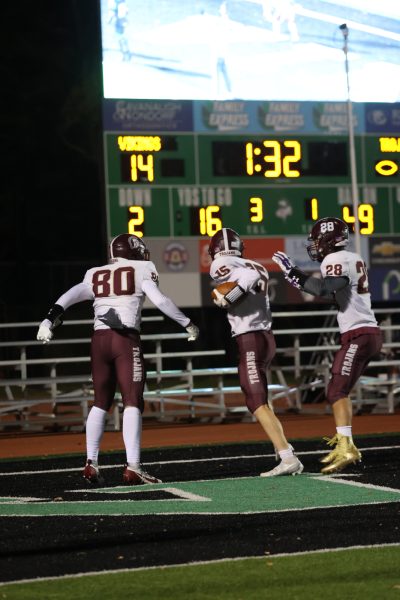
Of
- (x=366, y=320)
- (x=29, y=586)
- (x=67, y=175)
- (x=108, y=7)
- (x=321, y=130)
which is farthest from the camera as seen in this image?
(x=67, y=175)

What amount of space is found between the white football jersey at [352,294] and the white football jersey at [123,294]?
1.21 m

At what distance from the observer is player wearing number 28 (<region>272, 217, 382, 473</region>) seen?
9281 millimetres

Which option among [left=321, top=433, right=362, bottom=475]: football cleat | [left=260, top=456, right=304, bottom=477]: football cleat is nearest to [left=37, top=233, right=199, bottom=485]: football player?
[left=260, top=456, right=304, bottom=477]: football cleat

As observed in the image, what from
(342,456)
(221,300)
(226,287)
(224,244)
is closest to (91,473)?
(221,300)

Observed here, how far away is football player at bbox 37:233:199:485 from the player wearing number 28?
1.00m

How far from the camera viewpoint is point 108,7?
17391 mm

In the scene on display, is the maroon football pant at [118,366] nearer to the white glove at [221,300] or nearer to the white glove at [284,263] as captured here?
the white glove at [221,300]

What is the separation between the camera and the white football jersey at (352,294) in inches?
372

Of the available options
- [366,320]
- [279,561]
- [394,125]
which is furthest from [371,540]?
[394,125]

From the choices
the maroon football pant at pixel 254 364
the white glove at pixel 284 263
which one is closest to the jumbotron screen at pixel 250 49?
the white glove at pixel 284 263

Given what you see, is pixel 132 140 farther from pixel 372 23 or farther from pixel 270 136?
pixel 372 23

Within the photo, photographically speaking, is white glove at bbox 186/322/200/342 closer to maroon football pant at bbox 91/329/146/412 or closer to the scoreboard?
maroon football pant at bbox 91/329/146/412

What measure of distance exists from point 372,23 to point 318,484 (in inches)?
463

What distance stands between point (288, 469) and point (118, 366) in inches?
53.8
